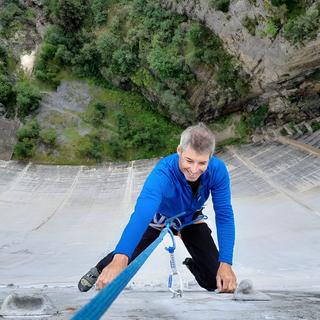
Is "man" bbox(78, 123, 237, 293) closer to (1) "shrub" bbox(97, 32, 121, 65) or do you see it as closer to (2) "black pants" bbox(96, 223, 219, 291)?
(2) "black pants" bbox(96, 223, 219, 291)

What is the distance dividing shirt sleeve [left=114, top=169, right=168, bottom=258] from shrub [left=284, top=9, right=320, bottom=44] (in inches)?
568

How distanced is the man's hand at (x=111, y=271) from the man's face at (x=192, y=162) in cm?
84

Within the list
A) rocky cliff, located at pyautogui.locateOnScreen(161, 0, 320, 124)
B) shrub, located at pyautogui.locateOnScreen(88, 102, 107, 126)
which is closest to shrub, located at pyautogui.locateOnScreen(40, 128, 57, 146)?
shrub, located at pyautogui.locateOnScreen(88, 102, 107, 126)

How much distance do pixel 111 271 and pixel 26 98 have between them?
20926 millimetres

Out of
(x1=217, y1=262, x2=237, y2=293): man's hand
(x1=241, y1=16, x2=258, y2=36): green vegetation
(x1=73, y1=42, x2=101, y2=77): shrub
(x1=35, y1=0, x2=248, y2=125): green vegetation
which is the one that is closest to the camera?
(x1=217, y1=262, x2=237, y2=293): man's hand

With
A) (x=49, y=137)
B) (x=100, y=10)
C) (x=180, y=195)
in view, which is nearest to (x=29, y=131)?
(x=49, y=137)

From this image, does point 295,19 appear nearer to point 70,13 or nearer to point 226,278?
point 70,13

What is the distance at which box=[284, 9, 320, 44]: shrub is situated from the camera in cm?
1655

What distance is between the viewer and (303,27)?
16.7 meters

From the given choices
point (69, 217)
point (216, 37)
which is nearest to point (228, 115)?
point (216, 37)

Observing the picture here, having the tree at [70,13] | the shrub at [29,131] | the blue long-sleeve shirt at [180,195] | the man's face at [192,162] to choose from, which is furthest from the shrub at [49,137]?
the man's face at [192,162]

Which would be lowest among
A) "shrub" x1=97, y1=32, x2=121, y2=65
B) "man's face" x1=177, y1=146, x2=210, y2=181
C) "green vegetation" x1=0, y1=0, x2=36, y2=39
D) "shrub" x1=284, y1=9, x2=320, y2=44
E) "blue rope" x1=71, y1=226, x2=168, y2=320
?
"blue rope" x1=71, y1=226, x2=168, y2=320

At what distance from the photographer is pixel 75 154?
22328 mm

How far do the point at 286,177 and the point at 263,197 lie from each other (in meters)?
1.38
